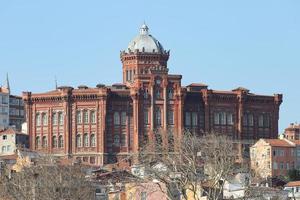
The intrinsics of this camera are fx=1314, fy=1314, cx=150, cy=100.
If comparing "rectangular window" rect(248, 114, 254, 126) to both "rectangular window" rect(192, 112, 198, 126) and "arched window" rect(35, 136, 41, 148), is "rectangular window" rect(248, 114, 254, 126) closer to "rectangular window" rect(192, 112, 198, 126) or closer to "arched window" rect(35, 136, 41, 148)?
"rectangular window" rect(192, 112, 198, 126)

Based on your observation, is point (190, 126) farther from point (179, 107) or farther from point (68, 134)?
point (68, 134)

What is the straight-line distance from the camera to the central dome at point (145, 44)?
169125 millimetres

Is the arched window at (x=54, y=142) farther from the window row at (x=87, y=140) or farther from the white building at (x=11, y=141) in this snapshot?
the white building at (x=11, y=141)

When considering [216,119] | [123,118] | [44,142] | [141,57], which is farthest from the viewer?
[141,57]

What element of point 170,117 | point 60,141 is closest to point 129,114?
point 170,117

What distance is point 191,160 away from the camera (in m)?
79.1

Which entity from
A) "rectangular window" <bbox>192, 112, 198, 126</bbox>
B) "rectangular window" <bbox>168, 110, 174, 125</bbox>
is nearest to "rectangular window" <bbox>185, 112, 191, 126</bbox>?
"rectangular window" <bbox>192, 112, 198, 126</bbox>

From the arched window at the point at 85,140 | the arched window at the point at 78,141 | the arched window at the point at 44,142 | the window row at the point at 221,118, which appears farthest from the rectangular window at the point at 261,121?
the arched window at the point at 44,142

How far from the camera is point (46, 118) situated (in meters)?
157

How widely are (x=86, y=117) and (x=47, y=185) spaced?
65.3 metres

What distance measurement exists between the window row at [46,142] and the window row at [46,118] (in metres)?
1.72

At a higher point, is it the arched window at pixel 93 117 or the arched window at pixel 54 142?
the arched window at pixel 93 117

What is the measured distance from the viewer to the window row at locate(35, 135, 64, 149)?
507 ft

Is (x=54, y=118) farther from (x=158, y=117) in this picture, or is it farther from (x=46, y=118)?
(x=158, y=117)
